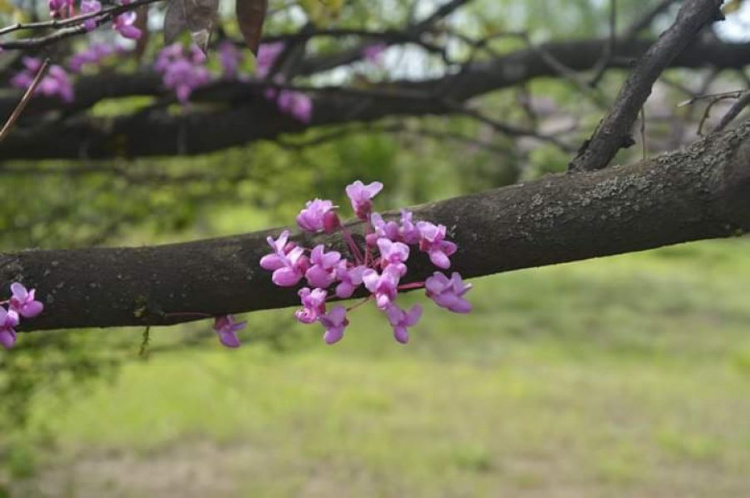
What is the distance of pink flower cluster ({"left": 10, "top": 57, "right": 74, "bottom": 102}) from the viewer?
2.80 meters

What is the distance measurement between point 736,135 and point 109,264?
0.81m

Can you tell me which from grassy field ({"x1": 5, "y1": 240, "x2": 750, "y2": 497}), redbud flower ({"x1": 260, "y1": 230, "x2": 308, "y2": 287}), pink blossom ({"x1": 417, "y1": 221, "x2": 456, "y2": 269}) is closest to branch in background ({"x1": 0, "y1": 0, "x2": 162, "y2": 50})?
redbud flower ({"x1": 260, "y1": 230, "x2": 308, "y2": 287})

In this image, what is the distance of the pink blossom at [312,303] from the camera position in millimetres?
1187

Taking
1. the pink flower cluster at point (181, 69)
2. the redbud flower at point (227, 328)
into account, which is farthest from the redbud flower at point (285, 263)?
the pink flower cluster at point (181, 69)

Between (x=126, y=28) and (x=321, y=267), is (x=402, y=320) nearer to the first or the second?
(x=321, y=267)

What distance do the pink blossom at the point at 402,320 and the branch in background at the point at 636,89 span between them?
0.29 m

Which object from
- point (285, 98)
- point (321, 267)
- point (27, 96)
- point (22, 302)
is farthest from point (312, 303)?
point (285, 98)

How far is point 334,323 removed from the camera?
1229mm

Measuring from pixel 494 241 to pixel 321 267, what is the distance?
0.21 m

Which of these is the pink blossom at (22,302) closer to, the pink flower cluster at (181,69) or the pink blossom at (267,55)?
the pink flower cluster at (181,69)

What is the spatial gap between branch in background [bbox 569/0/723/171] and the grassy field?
3552 mm

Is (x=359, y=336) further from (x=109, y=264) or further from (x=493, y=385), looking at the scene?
(x=109, y=264)

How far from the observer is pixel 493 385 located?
311 inches

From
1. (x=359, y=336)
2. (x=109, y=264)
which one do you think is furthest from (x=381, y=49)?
(x=359, y=336)
